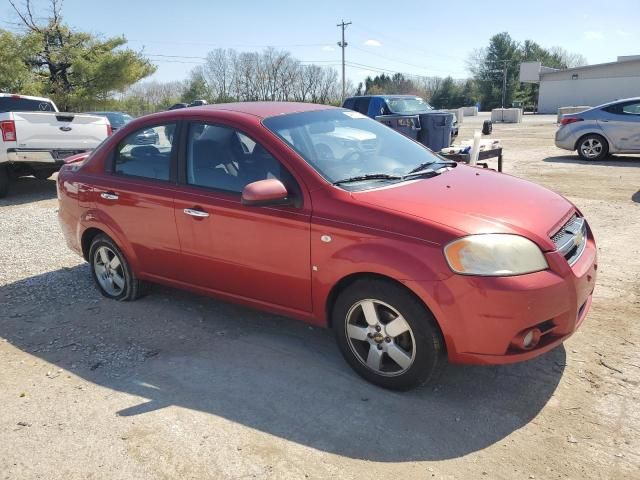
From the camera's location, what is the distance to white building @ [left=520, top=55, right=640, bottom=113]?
5272cm

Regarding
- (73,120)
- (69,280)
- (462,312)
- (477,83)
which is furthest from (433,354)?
(477,83)

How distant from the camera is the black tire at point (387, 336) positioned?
2992mm

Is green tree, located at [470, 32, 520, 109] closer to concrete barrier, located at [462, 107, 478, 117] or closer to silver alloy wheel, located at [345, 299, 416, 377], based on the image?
concrete barrier, located at [462, 107, 478, 117]

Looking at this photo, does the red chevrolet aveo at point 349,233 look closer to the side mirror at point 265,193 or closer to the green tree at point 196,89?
the side mirror at point 265,193

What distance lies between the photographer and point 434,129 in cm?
1168

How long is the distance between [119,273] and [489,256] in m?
3.35

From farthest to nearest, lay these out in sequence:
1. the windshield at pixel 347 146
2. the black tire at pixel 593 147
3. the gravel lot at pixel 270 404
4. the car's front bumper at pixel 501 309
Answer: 1. the black tire at pixel 593 147
2. the windshield at pixel 347 146
3. the car's front bumper at pixel 501 309
4. the gravel lot at pixel 270 404

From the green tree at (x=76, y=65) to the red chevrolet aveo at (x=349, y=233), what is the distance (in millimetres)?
28355

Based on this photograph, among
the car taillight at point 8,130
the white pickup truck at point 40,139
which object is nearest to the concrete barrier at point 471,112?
the white pickup truck at point 40,139

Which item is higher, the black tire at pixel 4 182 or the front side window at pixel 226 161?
the front side window at pixel 226 161

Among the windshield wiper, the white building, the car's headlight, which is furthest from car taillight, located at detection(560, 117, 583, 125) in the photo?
the white building

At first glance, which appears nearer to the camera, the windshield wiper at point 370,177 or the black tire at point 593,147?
the windshield wiper at point 370,177

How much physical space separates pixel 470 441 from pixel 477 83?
273 feet

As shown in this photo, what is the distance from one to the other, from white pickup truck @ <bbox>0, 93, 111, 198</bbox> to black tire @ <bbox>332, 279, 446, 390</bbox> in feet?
26.0
